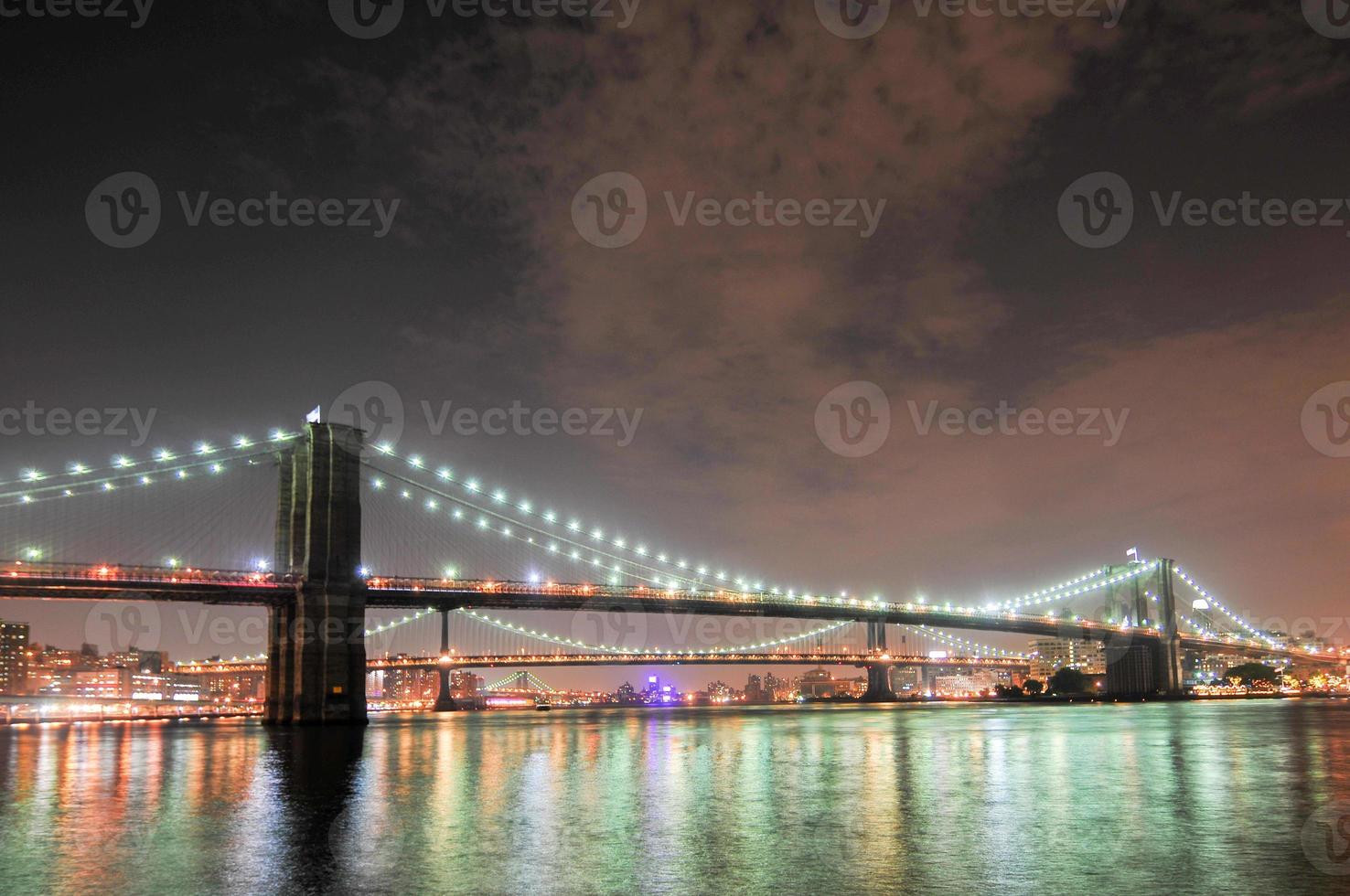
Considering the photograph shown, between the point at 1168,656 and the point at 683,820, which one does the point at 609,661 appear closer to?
the point at 1168,656

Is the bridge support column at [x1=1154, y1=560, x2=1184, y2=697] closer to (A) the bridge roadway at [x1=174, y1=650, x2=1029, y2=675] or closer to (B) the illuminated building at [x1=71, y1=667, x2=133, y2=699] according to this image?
(A) the bridge roadway at [x1=174, y1=650, x2=1029, y2=675]

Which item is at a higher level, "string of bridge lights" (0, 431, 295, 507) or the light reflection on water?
"string of bridge lights" (0, 431, 295, 507)

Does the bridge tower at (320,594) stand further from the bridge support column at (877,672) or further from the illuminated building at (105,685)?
the illuminated building at (105,685)

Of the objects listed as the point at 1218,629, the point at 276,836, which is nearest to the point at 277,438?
the point at 276,836

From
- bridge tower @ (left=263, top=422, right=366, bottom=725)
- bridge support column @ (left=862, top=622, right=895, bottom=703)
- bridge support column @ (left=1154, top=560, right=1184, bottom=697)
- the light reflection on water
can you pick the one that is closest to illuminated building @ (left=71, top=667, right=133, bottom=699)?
bridge support column @ (left=862, top=622, right=895, bottom=703)

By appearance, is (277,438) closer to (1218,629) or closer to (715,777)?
(715,777)
